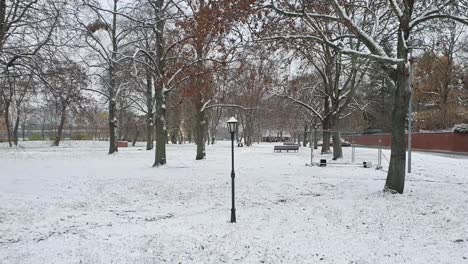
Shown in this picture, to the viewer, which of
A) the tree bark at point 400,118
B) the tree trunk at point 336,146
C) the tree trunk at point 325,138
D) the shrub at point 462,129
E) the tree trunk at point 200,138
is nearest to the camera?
the tree bark at point 400,118

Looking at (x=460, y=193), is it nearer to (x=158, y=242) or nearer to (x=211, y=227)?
(x=211, y=227)

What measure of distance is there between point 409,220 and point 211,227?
4183 millimetres

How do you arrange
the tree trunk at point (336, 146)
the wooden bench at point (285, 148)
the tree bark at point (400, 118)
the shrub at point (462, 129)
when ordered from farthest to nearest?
the wooden bench at point (285, 148) → the shrub at point (462, 129) → the tree trunk at point (336, 146) → the tree bark at point (400, 118)

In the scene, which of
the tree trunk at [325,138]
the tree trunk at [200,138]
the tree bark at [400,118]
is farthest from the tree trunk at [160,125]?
the tree trunk at [325,138]

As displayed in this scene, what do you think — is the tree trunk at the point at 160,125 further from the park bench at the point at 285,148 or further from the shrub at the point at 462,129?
the shrub at the point at 462,129

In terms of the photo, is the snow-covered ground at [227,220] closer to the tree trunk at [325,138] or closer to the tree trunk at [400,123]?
the tree trunk at [400,123]

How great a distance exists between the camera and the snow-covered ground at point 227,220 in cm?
673

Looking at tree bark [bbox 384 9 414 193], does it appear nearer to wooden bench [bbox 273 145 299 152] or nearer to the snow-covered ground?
the snow-covered ground

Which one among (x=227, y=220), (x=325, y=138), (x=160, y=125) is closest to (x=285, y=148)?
(x=325, y=138)

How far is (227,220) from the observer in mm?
8984

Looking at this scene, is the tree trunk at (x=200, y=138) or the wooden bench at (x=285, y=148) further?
the wooden bench at (x=285, y=148)

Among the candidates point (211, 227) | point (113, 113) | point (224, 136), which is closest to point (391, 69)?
point (211, 227)

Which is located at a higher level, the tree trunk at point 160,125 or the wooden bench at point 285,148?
the tree trunk at point 160,125

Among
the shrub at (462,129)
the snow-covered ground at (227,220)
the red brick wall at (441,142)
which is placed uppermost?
the shrub at (462,129)
